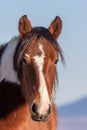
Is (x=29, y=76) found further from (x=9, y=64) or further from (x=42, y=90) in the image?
(x=9, y=64)

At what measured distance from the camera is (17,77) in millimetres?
10797

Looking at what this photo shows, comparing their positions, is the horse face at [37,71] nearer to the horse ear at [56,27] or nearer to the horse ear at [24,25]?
the horse ear at [24,25]

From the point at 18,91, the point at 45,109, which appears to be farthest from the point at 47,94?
the point at 18,91

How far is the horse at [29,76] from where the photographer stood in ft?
33.5

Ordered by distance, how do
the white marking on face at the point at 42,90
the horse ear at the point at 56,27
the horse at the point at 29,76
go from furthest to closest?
the horse ear at the point at 56,27, the horse at the point at 29,76, the white marking on face at the point at 42,90

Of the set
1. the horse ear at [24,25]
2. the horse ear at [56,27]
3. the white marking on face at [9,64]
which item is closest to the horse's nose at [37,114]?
the white marking on face at [9,64]

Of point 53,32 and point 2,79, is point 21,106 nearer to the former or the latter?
point 2,79

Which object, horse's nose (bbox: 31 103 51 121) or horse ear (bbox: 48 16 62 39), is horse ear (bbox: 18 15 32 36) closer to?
horse ear (bbox: 48 16 62 39)

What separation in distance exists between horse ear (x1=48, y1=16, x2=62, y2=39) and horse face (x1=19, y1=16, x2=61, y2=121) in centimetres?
34

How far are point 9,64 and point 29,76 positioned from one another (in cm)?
61

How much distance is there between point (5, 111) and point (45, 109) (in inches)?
41.8

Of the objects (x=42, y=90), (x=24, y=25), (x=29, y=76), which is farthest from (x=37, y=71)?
(x=24, y=25)

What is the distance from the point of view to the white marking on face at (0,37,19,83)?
1088 cm

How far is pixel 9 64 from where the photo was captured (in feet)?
35.9
